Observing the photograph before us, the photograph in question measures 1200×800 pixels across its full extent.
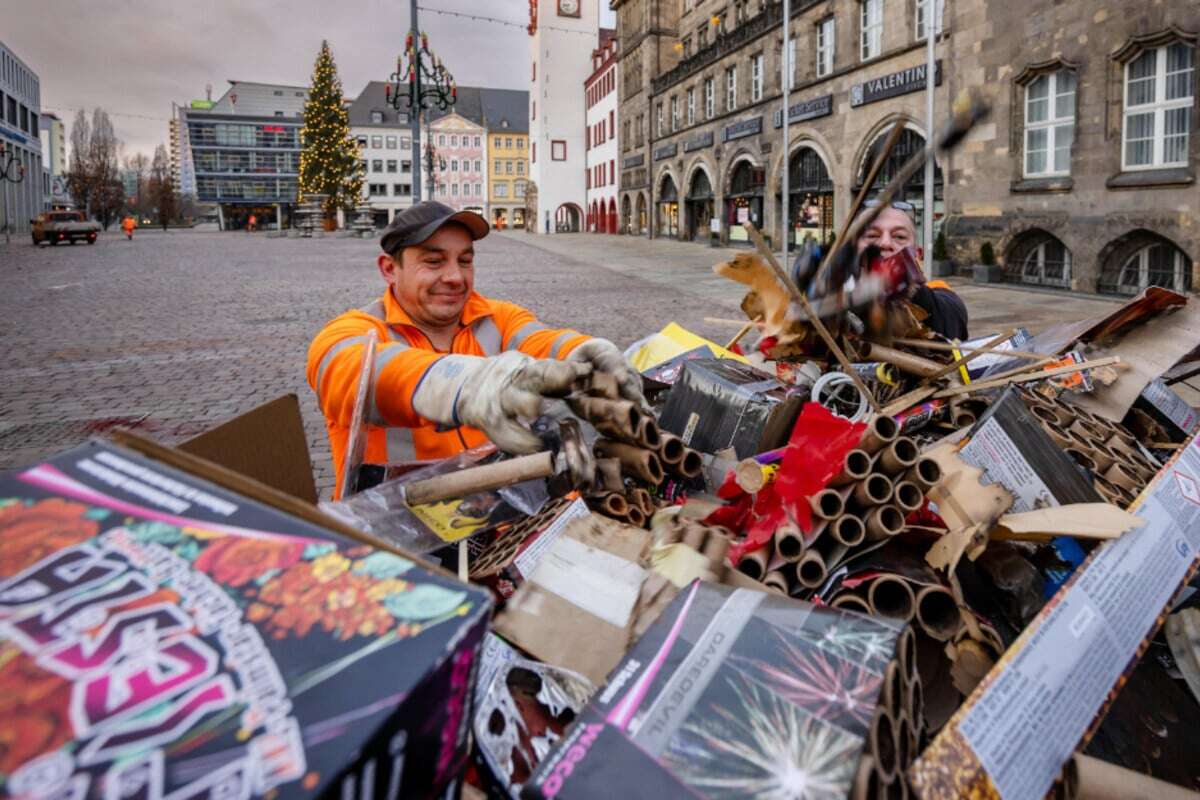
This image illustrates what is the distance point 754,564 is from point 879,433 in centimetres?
37

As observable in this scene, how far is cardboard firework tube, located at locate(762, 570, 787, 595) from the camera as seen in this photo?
61.6 inches

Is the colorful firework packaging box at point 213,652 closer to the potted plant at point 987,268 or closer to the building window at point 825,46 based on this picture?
the potted plant at point 987,268

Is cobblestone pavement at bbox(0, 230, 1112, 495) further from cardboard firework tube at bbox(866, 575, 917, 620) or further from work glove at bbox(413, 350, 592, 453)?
cardboard firework tube at bbox(866, 575, 917, 620)

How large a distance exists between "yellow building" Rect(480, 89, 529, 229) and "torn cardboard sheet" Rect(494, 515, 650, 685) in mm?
91515

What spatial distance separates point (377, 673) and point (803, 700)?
56 cm

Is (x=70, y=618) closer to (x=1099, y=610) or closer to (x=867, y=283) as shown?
(x=1099, y=610)

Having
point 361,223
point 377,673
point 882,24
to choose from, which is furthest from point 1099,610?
point 361,223

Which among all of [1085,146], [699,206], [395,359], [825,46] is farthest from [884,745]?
[699,206]

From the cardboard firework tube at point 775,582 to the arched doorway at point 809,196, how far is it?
25.0 metres

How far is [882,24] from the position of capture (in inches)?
860

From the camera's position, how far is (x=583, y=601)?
1446mm

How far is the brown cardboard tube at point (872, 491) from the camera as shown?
162cm

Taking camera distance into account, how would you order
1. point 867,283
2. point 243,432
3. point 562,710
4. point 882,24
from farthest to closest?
point 882,24
point 867,283
point 243,432
point 562,710

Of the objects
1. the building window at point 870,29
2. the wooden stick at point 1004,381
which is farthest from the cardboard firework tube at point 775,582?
the building window at point 870,29
